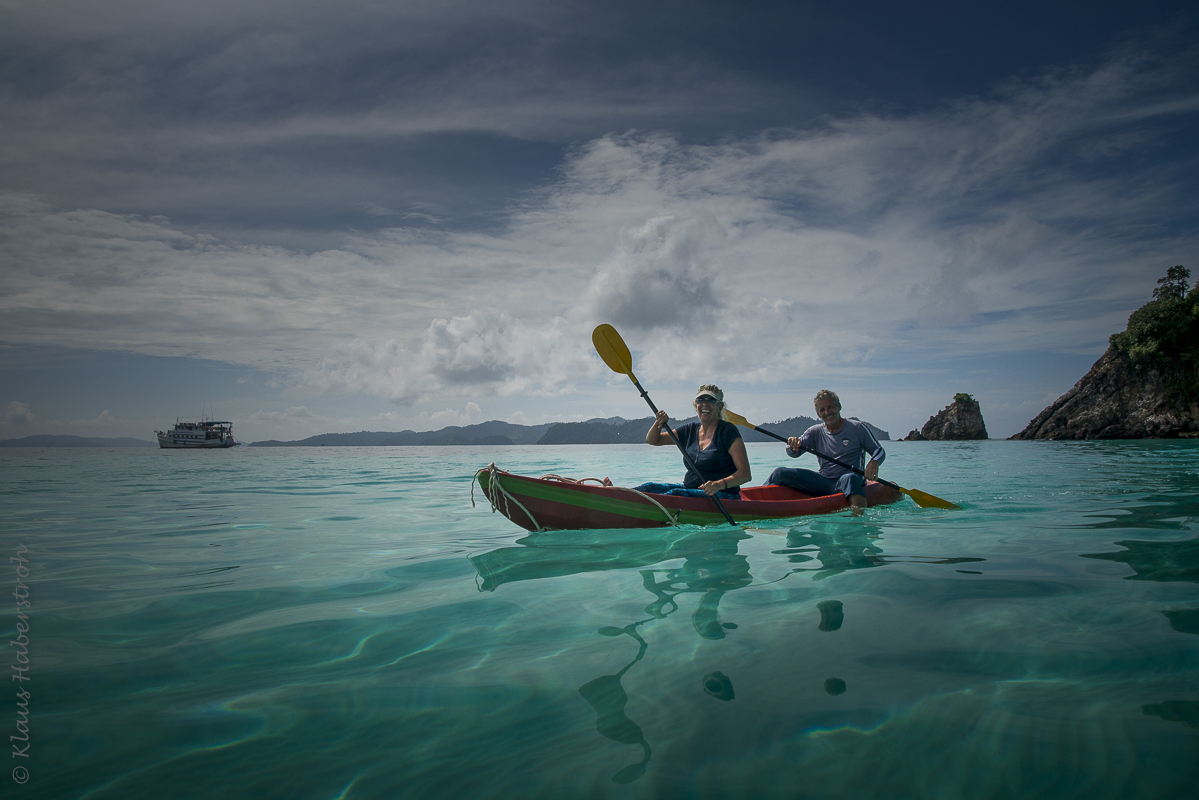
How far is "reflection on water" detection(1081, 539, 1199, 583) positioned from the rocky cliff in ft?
201

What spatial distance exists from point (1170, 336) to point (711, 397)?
67.9m

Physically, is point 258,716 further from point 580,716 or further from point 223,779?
point 580,716

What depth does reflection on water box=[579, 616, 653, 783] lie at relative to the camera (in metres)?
1.99

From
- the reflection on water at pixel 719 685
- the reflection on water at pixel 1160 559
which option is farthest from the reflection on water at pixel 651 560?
the reflection on water at pixel 1160 559

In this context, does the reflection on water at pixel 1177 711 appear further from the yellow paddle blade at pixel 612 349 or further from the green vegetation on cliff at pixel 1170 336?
the green vegetation on cliff at pixel 1170 336

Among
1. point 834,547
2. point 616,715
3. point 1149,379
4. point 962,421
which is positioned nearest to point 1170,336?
point 1149,379

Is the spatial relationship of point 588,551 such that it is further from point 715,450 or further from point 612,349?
point 612,349

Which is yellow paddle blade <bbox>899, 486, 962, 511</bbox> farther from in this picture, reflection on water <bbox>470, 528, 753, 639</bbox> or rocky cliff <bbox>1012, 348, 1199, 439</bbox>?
rocky cliff <bbox>1012, 348, 1199, 439</bbox>

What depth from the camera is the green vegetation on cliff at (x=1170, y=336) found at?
→ 160 feet

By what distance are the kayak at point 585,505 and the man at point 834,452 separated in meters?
1.84

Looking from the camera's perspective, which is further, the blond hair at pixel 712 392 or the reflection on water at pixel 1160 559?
the blond hair at pixel 712 392

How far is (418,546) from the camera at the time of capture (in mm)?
6609

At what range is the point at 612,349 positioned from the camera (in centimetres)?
934

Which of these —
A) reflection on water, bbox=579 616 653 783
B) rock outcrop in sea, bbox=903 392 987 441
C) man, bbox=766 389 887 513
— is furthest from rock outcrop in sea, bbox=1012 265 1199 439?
reflection on water, bbox=579 616 653 783
